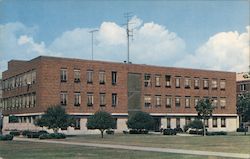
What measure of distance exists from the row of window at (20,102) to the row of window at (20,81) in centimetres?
191

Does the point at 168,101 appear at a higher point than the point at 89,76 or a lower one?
lower

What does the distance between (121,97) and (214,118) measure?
20.1 m

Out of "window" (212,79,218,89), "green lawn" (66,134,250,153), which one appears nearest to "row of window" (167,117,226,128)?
"window" (212,79,218,89)

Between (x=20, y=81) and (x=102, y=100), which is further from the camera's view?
(x=20, y=81)

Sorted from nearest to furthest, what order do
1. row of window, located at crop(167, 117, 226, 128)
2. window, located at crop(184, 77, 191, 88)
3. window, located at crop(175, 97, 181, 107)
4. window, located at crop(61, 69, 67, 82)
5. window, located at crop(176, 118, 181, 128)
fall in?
window, located at crop(61, 69, 67, 82) < row of window, located at crop(167, 117, 226, 128) < window, located at crop(175, 97, 181, 107) < window, located at crop(176, 118, 181, 128) < window, located at crop(184, 77, 191, 88)

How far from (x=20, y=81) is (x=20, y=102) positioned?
3389 mm

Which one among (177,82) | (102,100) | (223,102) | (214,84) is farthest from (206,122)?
(102,100)

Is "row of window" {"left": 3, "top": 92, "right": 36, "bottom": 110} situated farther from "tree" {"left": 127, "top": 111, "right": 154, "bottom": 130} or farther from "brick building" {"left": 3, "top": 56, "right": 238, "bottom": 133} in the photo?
"tree" {"left": 127, "top": 111, "right": 154, "bottom": 130}

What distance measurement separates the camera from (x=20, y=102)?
73.9 metres

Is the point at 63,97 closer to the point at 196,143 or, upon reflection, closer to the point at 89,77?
the point at 89,77

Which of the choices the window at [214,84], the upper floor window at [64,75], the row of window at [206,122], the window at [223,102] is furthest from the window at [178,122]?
the upper floor window at [64,75]

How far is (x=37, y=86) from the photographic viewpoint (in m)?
65.5

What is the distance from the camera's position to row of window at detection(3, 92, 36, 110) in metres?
68.1

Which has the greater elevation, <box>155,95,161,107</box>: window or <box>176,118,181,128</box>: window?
<box>155,95,161,107</box>: window
